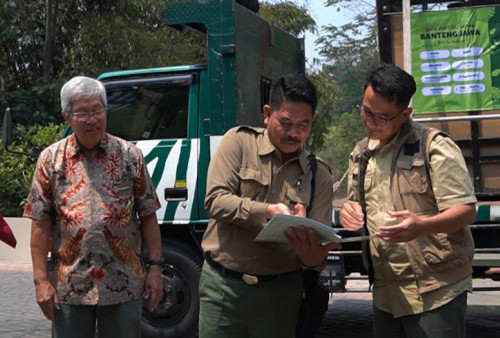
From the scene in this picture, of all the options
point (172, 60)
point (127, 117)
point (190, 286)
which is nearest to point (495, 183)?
point (190, 286)

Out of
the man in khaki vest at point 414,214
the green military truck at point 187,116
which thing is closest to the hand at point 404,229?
the man in khaki vest at point 414,214

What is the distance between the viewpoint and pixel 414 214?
295cm

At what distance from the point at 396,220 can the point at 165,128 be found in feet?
13.4

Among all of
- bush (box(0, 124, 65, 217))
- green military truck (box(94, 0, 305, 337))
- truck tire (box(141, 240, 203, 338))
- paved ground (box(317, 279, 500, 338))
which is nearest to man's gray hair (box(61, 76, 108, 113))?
green military truck (box(94, 0, 305, 337))

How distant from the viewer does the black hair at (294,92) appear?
3152 mm

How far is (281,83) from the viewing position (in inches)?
126

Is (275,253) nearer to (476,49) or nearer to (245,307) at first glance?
(245,307)

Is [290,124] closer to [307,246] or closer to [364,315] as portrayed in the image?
[307,246]

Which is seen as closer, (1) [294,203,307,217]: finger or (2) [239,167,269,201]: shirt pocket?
(1) [294,203,307,217]: finger

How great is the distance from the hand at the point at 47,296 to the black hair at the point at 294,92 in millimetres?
1181

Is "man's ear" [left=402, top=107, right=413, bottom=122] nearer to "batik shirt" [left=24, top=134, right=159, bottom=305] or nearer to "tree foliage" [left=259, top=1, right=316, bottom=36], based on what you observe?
"batik shirt" [left=24, top=134, right=159, bottom=305]

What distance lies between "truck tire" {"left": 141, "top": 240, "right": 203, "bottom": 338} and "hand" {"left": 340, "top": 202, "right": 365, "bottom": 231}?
141 inches

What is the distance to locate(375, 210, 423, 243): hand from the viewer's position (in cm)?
290

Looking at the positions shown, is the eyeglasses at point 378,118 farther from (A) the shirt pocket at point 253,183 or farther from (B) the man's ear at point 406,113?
(A) the shirt pocket at point 253,183
